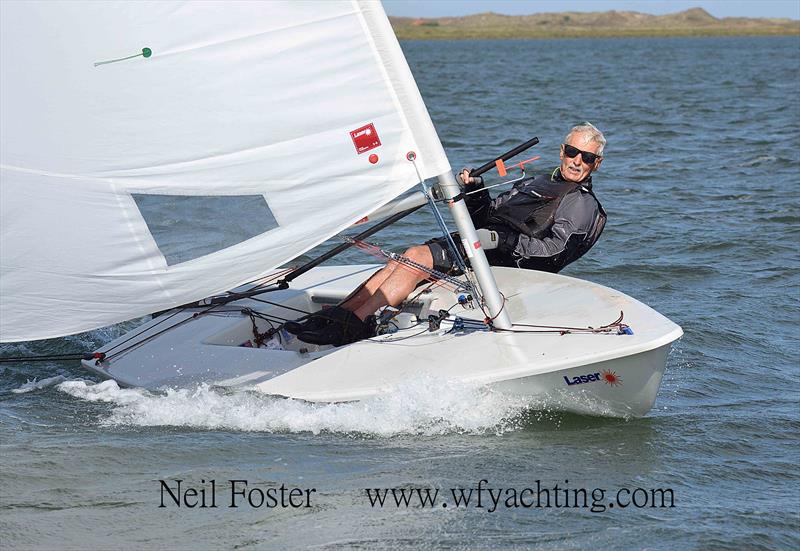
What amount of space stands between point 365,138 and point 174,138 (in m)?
0.76

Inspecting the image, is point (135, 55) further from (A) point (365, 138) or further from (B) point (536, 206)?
(B) point (536, 206)

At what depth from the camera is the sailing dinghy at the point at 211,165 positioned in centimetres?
418

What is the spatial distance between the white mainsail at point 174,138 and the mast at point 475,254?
0.71ft

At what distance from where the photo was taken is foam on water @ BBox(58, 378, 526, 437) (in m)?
4.57

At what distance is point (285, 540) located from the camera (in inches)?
145

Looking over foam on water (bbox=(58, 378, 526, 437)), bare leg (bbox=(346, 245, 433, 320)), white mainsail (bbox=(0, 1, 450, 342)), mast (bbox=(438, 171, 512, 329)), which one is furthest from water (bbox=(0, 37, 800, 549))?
bare leg (bbox=(346, 245, 433, 320))

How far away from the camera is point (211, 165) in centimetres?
434

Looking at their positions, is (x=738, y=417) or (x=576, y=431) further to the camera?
(x=738, y=417)

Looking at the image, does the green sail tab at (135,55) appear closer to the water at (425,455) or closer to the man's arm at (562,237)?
the water at (425,455)

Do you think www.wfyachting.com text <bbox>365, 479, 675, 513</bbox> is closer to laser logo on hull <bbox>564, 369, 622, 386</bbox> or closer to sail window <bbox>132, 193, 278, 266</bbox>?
laser logo on hull <bbox>564, 369, 622, 386</bbox>

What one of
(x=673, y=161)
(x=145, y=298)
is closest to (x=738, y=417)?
(x=145, y=298)

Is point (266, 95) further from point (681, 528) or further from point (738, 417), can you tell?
point (738, 417)

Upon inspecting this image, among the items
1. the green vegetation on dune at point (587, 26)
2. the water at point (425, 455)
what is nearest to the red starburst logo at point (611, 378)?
the water at point (425, 455)

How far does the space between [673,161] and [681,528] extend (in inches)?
390
